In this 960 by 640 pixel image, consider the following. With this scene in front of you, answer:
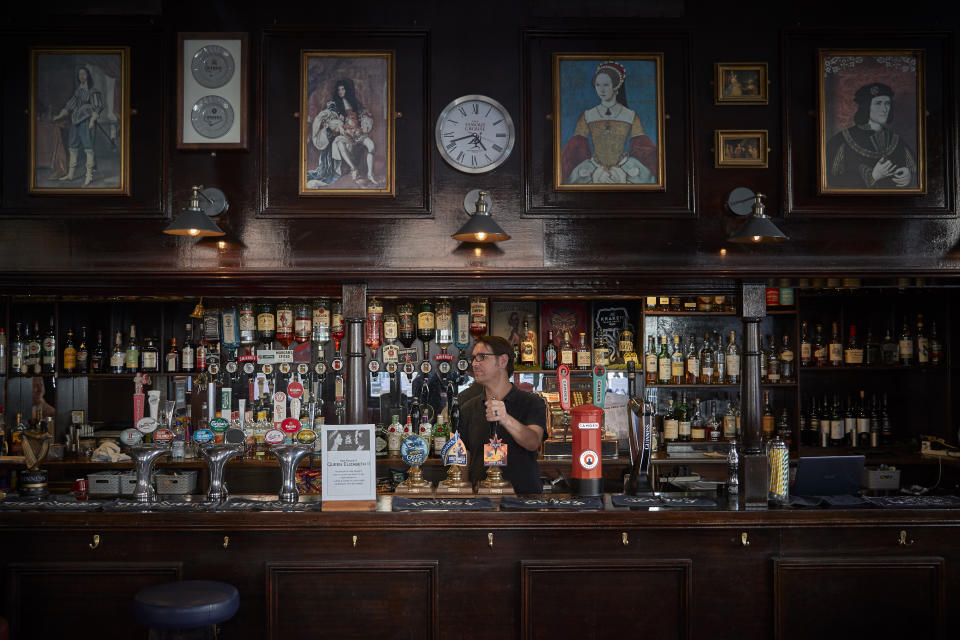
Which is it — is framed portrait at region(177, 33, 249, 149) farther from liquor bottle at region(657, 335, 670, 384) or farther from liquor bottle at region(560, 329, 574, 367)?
liquor bottle at region(657, 335, 670, 384)

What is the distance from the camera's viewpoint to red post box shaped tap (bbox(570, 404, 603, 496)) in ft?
11.6

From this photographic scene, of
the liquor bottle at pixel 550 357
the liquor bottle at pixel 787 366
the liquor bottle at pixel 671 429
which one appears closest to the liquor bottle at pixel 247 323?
the liquor bottle at pixel 550 357

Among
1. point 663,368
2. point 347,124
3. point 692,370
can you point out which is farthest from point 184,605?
point 692,370

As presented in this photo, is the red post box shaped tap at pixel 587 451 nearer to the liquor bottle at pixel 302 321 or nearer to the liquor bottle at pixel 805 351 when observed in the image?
the liquor bottle at pixel 302 321

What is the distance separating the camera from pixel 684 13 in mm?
3758

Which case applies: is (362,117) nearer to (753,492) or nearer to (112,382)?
(753,492)

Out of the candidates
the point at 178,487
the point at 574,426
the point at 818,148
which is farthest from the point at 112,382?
the point at 818,148

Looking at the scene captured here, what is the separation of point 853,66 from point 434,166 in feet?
7.18

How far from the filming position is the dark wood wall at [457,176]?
3707 mm

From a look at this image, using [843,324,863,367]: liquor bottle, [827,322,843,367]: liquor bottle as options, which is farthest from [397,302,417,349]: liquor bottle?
[843,324,863,367]: liquor bottle

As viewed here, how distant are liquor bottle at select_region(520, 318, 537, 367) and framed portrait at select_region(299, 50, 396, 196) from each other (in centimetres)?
221

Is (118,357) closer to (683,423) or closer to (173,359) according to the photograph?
(173,359)

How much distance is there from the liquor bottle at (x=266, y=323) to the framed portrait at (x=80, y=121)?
1.82 meters

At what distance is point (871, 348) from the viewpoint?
578 centimetres
